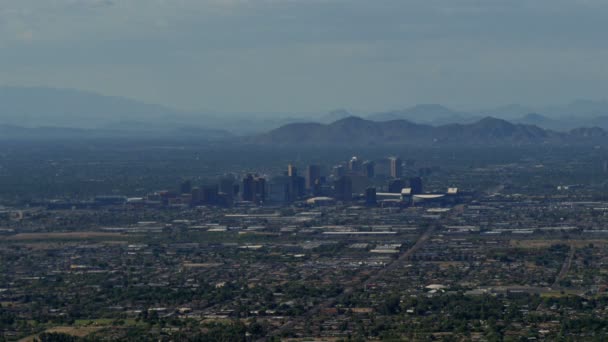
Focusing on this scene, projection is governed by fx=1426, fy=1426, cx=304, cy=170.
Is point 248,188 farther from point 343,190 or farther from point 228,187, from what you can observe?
point 343,190

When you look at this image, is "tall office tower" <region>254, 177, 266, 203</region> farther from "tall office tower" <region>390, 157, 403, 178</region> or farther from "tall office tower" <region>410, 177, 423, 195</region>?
"tall office tower" <region>390, 157, 403, 178</region>

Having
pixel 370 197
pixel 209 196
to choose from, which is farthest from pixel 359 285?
pixel 209 196

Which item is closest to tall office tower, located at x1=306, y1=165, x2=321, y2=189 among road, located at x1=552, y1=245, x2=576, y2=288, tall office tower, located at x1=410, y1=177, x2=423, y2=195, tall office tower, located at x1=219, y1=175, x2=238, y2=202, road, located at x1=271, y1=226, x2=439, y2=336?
tall office tower, located at x1=410, y1=177, x2=423, y2=195

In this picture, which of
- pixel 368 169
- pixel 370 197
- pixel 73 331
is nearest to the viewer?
pixel 73 331

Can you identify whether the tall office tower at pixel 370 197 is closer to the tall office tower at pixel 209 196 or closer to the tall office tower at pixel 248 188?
the tall office tower at pixel 248 188

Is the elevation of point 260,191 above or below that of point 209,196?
above

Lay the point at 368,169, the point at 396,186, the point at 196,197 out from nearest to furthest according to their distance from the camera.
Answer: the point at 196,197 < the point at 396,186 < the point at 368,169

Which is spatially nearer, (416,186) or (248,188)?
(248,188)

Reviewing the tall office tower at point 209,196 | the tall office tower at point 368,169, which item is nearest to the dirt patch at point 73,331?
the tall office tower at point 209,196
